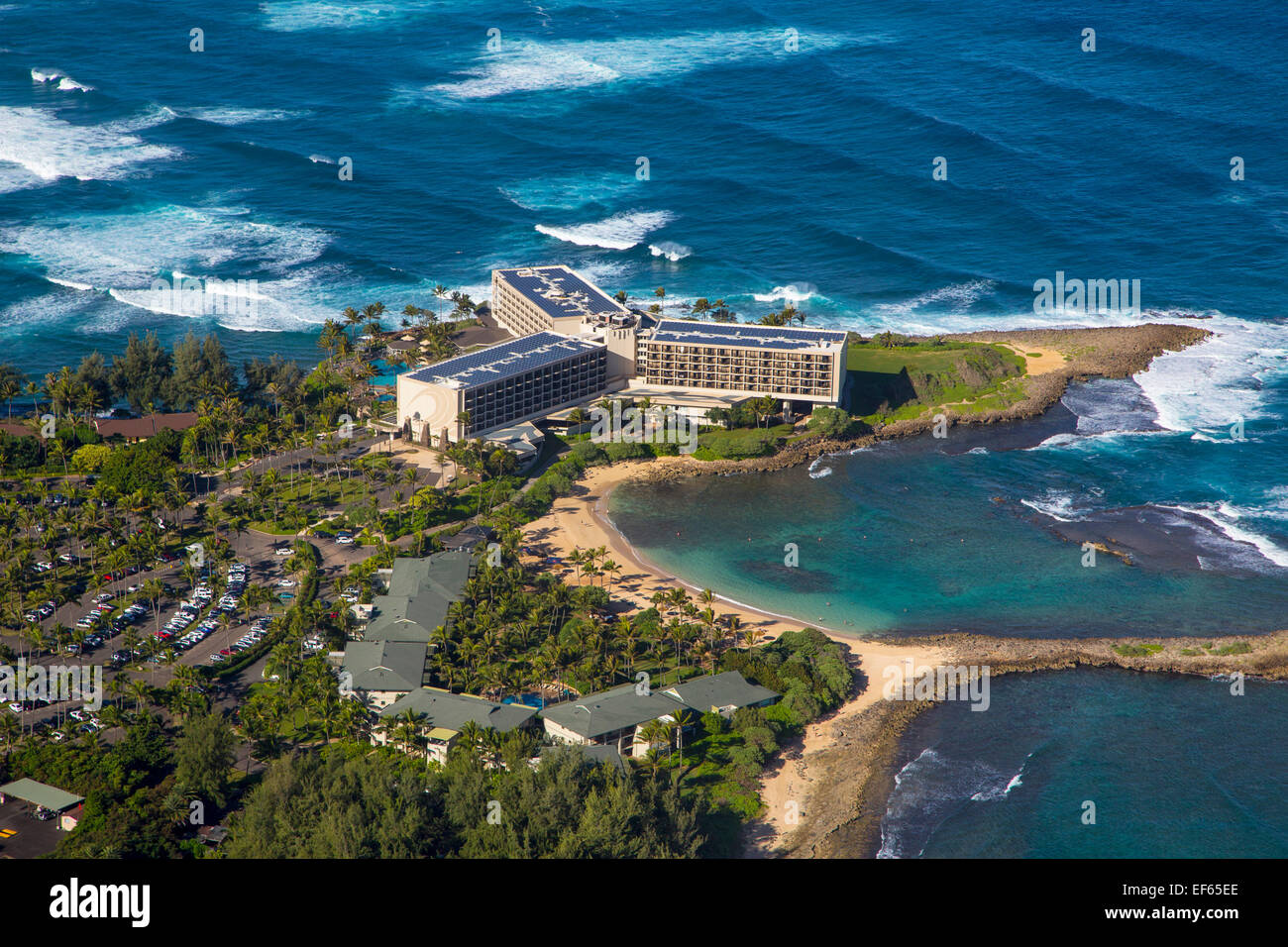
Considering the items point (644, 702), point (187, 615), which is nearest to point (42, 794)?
point (187, 615)

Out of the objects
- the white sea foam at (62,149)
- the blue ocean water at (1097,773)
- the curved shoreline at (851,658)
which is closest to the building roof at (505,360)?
the curved shoreline at (851,658)

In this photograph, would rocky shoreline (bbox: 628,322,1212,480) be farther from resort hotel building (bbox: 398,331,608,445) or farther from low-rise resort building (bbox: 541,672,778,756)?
low-rise resort building (bbox: 541,672,778,756)

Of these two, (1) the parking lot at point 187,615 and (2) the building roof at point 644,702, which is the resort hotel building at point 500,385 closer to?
(1) the parking lot at point 187,615

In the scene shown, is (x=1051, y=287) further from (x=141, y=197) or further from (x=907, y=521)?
(x=141, y=197)

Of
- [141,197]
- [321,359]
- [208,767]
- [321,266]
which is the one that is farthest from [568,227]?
[208,767]

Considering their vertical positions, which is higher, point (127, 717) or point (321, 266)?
point (321, 266)
